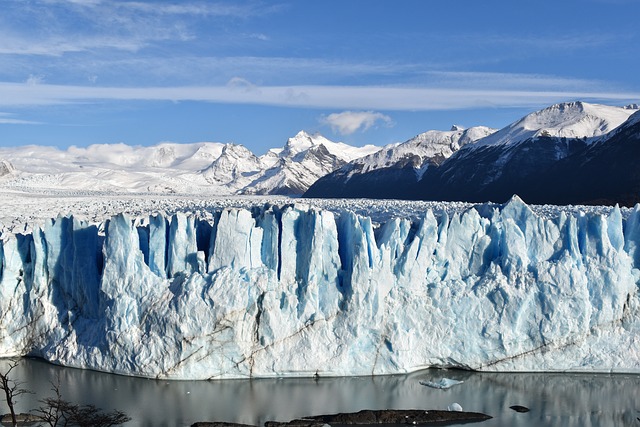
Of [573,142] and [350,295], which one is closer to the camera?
[350,295]

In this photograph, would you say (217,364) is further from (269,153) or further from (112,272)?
(269,153)

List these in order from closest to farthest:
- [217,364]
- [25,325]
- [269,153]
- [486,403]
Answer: [486,403], [217,364], [25,325], [269,153]

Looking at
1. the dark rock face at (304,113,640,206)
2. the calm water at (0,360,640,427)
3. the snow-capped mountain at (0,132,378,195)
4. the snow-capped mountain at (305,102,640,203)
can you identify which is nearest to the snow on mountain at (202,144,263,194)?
the snow-capped mountain at (0,132,378,195)

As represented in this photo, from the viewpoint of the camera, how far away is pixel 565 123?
60.8 metres

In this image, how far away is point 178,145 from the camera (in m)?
178

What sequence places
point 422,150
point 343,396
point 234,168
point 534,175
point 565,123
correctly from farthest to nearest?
point 234,168 → point 422,150 → point 565,123 → point 534,175 → point 343,396

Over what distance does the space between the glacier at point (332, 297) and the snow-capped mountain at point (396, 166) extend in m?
49.0

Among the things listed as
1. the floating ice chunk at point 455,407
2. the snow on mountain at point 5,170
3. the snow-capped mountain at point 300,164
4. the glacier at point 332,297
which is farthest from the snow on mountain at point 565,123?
the floating ice chunk at point 455,407

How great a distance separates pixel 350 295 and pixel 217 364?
11.1 feet

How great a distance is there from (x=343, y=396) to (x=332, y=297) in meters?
2.36

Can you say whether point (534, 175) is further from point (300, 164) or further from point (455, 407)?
point (300, 164)

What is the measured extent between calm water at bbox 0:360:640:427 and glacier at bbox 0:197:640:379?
370mm

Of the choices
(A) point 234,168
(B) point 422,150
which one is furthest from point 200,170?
(B) point 422,150

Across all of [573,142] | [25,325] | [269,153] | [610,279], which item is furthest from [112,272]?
[269,153]
